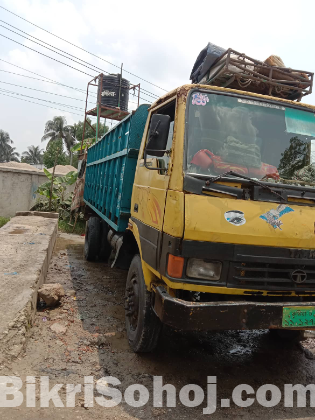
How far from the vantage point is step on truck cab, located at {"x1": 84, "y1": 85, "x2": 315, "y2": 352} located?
8.18ft

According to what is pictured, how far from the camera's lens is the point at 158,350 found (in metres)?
3.50

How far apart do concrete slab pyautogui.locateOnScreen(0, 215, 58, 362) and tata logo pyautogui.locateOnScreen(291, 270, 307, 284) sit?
7.58 ft

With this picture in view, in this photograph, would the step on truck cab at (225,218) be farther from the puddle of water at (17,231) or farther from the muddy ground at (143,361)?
the puddle of water at (17,231)

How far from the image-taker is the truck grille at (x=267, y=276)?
2.54m

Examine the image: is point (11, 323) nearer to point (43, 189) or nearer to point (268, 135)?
point (268, 135)

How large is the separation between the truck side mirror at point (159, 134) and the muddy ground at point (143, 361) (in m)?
1.90

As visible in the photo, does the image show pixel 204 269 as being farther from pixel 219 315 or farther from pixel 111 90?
pixel 111 90

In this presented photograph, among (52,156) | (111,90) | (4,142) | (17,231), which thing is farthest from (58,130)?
(17,231)

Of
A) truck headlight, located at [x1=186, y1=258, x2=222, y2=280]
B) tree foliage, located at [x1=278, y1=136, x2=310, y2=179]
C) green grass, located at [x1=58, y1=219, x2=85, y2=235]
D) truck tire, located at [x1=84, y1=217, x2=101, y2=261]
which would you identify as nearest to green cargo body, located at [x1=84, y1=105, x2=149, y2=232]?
truck tire, located at [x1=84, y1=217, x2=101, y2=261]

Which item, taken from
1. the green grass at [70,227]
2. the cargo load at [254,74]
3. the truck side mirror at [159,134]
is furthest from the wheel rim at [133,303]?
the green grass at [70,227]

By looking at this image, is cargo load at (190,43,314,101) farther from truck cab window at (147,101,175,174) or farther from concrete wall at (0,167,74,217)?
concrete wall at (0,167,74,217)

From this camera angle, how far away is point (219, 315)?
2.46m

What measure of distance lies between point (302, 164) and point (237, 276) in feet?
3.94

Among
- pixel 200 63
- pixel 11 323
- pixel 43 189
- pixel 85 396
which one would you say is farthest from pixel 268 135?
pixel 43 189
